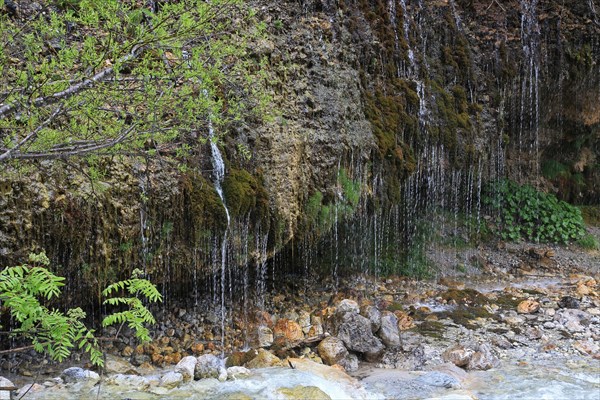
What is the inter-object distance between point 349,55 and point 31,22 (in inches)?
257

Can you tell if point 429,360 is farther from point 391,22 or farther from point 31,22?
point 391,22

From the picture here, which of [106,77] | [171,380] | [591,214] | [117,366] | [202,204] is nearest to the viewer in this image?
[106,77]

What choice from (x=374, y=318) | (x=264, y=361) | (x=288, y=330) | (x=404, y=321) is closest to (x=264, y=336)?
(x=288, y=330)

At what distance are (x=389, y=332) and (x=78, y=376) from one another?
12.6 feet

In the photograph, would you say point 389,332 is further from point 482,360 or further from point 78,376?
point 78,376

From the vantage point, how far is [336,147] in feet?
26.4

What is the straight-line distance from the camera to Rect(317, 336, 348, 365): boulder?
6.02 m

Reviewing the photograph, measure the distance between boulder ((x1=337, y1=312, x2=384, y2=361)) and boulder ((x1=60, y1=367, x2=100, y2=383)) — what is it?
2946mm

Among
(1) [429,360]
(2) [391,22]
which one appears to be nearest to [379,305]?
(1) [429,360]

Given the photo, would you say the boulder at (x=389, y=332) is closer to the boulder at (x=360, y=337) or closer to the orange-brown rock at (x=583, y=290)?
the boulder at (x=360, y=337)

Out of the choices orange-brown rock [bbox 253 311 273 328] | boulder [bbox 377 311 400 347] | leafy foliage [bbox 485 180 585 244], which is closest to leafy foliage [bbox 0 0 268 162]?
boulder [bbox 377 311 400 347]

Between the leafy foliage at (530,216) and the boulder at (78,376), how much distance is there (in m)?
11.0

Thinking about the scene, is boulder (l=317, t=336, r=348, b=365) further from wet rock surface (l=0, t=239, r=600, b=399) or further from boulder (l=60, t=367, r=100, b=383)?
boulder (l=60, t=367, r=100, b=383)

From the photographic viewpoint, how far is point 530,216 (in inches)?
527
